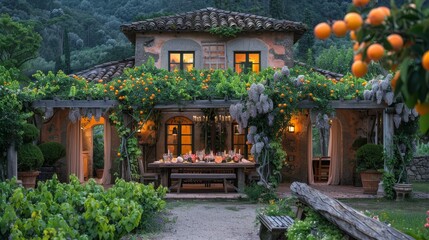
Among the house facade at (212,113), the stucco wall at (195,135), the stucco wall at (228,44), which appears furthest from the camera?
the stucco wall at (195,135)

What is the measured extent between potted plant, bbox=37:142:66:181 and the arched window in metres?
3.19

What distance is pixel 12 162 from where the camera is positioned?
13070 mm

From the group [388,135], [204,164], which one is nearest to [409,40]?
[204,164]

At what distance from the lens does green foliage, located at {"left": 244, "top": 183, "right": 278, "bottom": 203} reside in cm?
1327

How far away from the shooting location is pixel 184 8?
34.1 meters

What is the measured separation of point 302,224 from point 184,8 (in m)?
28.5

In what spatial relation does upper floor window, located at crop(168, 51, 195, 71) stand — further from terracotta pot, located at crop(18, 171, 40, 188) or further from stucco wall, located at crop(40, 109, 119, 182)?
terracotta pot, located at crop(18, 171, 40, 188)

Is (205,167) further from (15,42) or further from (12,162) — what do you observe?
(15,42)

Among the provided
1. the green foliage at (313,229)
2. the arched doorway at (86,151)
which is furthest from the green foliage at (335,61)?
the green foliage at (313,229)

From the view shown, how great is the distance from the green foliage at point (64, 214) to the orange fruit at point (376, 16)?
12.4 ft

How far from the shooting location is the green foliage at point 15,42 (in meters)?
23.7

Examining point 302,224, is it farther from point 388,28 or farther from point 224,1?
point 224,1

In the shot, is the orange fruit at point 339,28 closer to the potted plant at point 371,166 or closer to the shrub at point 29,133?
the shrub at point 29,133

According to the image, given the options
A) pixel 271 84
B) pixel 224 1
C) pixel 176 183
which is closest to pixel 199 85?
pixel 271 84
